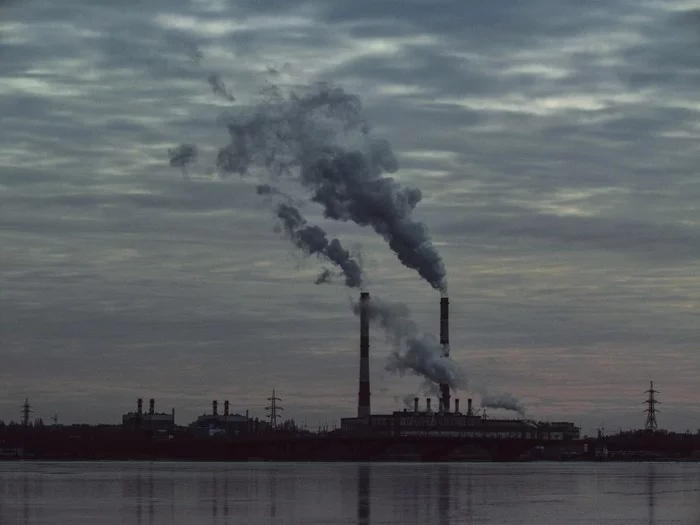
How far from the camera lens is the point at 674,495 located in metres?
87.1

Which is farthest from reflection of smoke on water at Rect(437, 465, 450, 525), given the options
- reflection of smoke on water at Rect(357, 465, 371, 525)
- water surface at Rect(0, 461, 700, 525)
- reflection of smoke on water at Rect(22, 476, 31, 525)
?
reflection of smoke on water at Rect(22, 476, 31, 525)

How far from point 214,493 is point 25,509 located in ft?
59.2

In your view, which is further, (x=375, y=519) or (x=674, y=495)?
(x=674, y=495)

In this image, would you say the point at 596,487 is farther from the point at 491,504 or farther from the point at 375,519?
the point at 375,519

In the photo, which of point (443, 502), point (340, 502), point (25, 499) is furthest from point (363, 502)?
point (25, 499)

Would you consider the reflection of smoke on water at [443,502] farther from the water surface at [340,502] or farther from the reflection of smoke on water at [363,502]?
the reflection of smoke on water at [363,502]

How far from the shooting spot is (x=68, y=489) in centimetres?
9181

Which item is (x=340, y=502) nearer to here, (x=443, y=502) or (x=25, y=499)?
(x=443, y=502)

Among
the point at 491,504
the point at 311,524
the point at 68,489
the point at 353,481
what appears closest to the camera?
the point at 311,524

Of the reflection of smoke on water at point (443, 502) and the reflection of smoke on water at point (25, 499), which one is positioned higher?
the reflection of smoke on water at point (443, 502)

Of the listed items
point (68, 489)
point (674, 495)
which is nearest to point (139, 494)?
point (68, 489)

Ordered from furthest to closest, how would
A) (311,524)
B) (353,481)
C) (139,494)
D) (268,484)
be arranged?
(353,481)
(268,484)
(139,494)
(311,524)

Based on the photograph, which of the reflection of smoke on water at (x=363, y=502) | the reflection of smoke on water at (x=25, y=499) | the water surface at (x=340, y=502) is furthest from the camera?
the reflection of smoke on water at (x=25, y=499)

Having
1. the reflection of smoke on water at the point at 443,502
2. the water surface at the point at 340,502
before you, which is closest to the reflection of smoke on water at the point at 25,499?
the water surface at the point at 340,502
